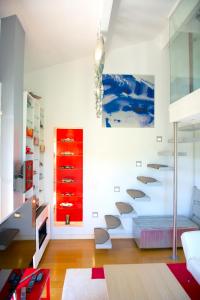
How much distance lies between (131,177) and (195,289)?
7.60 ft

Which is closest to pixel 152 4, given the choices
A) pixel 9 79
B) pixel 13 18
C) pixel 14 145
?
pixel 13 18

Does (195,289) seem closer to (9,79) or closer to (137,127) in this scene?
(137,127)

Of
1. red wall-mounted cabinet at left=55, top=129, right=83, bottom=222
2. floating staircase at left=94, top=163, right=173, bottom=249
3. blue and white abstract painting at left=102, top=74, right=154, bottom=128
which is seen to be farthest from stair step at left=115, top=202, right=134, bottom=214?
blue and white abstract painting at left=102, top=74, right=154, bottom=128

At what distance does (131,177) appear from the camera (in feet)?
14.8

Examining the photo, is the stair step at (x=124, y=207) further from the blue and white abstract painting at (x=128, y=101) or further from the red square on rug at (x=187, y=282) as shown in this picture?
the blue and white abstract painting at (x=128, y=101)

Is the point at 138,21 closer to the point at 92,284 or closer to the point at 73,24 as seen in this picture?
the point at 73,24

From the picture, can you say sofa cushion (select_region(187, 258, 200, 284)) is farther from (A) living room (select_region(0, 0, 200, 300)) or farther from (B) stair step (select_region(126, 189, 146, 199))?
(B) stair step (select_region(126, 189, 146, 199))

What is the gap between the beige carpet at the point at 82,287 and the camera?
2.61m

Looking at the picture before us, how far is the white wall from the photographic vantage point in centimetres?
439

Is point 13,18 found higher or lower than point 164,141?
higher

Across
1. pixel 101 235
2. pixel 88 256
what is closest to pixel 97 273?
pixel 88 256

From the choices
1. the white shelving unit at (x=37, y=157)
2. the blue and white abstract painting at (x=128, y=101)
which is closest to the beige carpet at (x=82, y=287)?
the white shelving unit at (x=37, y=157)

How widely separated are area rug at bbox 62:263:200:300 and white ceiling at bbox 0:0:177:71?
3405 mm

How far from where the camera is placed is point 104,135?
14.6 feet
